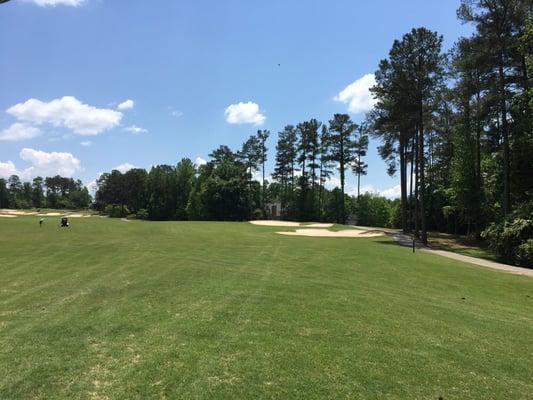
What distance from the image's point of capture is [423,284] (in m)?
12.2

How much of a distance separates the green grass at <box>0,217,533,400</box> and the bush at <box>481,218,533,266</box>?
960cm

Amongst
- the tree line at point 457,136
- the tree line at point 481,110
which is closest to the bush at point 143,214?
the tree line at point 457,136

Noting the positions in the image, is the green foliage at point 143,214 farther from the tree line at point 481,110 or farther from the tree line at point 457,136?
the tree line at point 481,110

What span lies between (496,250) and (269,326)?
20.4 metres

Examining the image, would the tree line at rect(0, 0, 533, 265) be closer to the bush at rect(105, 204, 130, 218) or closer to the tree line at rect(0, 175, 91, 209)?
Answer: the bush at rect(105, 204, 130, 218)

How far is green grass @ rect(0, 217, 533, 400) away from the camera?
14.7ft

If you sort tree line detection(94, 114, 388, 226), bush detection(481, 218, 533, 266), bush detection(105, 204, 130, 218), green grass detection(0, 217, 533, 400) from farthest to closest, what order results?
bush detection(105, 204, 130, 218), tree line detection(94, 114, 388, 226), bush detection(481, 218, 533, 266), green grass detection(0, 217, 533, 400)

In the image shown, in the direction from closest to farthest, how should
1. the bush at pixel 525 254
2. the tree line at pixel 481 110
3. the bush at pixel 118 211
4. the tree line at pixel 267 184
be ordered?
1. the bush at pixel 525 254
2. the tree line at pixel 481 110
3. the tree line at pixel 267 184
4. the bush at pixel 118 211

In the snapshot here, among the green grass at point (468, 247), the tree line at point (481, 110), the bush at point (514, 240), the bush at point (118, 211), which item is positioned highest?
the tree line at point (481, 110)

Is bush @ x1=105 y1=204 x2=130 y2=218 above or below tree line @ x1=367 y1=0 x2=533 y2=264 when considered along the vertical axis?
below

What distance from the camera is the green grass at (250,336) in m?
4.48

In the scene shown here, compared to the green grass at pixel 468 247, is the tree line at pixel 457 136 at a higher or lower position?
higher

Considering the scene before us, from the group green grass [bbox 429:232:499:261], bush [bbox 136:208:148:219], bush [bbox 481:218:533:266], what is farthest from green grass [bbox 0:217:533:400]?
bush [bbox 136:208:148:219]

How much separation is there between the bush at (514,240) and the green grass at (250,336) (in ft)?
31.5
